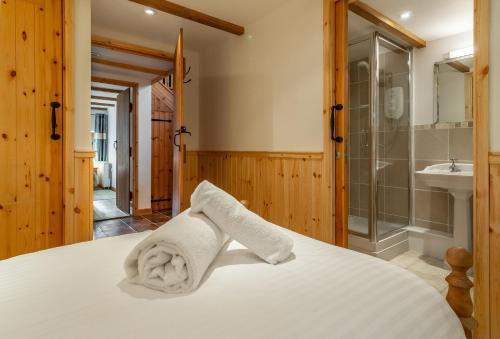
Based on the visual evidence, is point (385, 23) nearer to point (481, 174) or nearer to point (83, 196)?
point (481, 174)

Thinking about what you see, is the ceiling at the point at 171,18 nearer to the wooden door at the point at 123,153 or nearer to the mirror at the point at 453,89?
the wooden door at the point at 123,153

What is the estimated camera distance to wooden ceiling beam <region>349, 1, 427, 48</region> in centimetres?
250

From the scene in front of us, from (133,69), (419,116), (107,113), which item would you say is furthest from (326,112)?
(107,113)

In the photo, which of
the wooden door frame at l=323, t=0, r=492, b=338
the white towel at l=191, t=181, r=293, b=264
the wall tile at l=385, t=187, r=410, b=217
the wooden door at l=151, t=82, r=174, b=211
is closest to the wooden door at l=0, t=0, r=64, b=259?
the white towel at l=191, t=181, r=293, b=264

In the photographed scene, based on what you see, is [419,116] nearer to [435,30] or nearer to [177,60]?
[435,30]

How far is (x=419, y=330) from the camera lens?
2.19 feet

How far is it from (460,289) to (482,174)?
995mm

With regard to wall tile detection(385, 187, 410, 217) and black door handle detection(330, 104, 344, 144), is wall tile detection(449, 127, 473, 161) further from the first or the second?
black door handle detection(330, 104, 344, 144)

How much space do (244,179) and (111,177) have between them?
613cm

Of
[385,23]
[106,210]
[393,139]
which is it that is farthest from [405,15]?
[106,210]

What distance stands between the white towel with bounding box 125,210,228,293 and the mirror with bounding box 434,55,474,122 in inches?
120

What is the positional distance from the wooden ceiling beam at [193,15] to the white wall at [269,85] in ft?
0.59

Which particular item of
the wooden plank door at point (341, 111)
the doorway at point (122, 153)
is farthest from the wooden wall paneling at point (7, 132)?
the wooden plank door at point (341, 111)

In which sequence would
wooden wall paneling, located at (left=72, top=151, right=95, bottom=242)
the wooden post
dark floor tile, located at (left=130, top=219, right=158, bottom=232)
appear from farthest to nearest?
1. dark floor tile, located at (left=130, top=219, right=158, bottom=232)
2. wooden wall paneling, located at (left=72, top=151, right=95, bottom=242)
3. the wooden post
